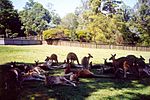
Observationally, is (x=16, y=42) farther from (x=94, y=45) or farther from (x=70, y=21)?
(x=70, y=21)

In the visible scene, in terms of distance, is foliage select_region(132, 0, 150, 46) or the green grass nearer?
the green grass

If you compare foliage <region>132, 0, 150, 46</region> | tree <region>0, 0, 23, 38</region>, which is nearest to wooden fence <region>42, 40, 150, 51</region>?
foliage <region>132, 0, 150, 46</region>

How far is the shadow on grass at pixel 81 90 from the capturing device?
920cm

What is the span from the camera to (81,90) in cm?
999

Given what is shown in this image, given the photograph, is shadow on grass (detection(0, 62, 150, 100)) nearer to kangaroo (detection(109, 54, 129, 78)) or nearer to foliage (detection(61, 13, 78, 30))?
kangaroo (detection(109, 54, 129, 78))

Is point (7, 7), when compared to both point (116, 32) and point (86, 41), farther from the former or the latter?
point (116, 32)

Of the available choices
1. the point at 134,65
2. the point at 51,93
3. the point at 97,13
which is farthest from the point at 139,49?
the point at 51,93

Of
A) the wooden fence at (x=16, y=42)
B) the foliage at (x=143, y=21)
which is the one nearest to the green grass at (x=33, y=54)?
the wooden fence at (x=16, y=42)

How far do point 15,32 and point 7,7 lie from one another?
7.46 meters

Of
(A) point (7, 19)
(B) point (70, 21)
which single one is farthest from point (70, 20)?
(A) point (7, 19)

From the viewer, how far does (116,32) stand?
46.2 metres

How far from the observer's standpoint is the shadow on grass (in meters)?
9.20

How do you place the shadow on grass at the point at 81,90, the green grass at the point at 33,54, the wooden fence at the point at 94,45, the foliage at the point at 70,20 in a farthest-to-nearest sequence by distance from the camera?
the foliage at the point at 70,20
the wooden fence at the point at 94,45
the green grass at the point at 33,54
the shadow on grass at the point at 81,90

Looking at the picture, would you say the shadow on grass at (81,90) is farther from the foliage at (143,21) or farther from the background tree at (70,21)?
the background tree at (70,21)
